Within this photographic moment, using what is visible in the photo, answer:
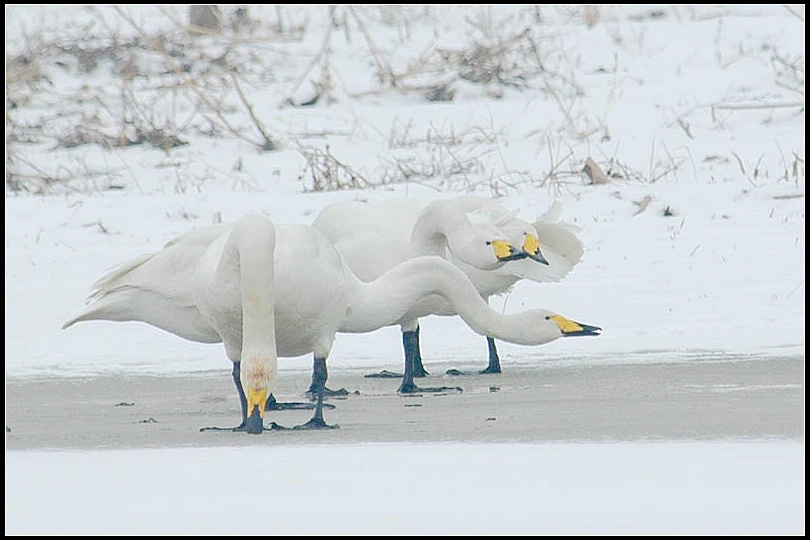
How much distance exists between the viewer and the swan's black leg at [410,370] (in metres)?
8.04

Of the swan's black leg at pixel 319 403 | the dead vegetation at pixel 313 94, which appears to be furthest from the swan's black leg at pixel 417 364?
the dead vegetation at pixel 313 94

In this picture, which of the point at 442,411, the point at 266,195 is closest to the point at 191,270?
the point at 442,411

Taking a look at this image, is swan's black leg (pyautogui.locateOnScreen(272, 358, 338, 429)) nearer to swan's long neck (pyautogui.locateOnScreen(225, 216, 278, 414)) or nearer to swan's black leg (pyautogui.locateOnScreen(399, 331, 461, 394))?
swan's long neck (pyautogui.locateOnScreen(225, 216, 278, 414))

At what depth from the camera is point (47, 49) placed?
740 inches

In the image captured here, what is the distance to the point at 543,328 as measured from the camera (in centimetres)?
736

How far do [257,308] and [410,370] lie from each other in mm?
1943

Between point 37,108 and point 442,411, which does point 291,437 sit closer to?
point 442,411

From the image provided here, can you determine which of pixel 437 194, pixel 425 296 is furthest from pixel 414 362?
pixel 437 194

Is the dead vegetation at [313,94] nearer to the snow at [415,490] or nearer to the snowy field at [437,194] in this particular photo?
the snowy field at [437,194]

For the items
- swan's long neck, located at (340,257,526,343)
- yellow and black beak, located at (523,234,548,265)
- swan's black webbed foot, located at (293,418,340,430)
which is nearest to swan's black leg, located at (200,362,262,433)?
swan's black webbed foot, located at (293,418,340,430)

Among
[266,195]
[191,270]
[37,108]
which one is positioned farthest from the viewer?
[37,108]

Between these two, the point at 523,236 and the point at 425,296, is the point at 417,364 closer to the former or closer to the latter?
the point at 523,236

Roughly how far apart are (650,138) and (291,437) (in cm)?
931

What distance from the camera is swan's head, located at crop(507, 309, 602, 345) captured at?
7359mm
